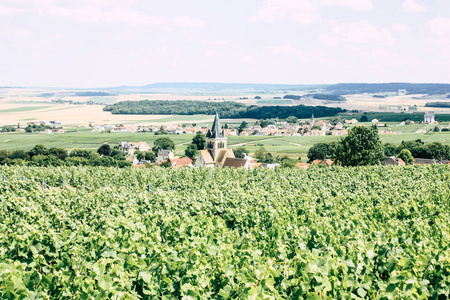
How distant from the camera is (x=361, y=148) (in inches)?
1896

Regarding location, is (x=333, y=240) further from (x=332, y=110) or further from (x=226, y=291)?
(x=332, y=110)

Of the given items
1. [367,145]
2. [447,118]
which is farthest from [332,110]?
[367,145]

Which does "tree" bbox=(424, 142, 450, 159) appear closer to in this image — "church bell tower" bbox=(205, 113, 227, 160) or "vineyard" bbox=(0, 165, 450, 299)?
"church bell tower" bbox=(205, 113, 227, 160)

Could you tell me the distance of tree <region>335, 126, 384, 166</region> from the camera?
157ft

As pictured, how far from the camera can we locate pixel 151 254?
314 inches

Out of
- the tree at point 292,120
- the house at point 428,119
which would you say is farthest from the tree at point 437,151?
the tree at point 292,120

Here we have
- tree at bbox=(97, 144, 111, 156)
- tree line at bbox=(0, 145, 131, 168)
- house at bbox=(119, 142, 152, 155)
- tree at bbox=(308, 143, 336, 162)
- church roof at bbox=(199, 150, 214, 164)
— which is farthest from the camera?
house at bbox=(119, 142, 152, 155)

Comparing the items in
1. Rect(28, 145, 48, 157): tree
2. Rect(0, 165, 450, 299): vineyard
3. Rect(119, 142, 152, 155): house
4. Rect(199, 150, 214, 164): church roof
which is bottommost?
Rect(119, 142, 152, 155): house

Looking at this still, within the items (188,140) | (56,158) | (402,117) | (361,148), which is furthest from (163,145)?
(402,117)

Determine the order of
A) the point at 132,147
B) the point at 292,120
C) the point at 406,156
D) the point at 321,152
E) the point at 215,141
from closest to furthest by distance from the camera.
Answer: the point at 215,141 < the point at 406,156 < the point at 321,152 < the point at 132,147 < the point at 292,120

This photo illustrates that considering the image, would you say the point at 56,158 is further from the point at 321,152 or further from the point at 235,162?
the point at 321,152

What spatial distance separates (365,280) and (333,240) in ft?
8.04

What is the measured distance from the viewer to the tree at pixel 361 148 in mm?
47844

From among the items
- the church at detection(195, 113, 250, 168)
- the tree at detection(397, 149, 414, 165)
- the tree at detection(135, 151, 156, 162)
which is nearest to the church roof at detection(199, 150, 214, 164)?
the church at detection(195, 113, 250, 168)
